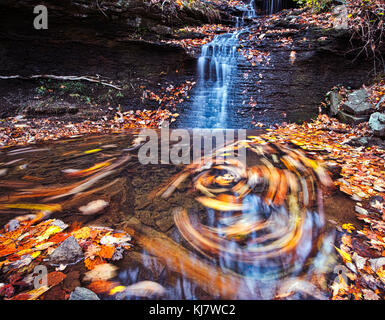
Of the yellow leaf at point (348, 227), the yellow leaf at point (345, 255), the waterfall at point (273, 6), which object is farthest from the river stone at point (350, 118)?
the waterfall at point (273, 6)

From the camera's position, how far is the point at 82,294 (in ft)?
3.64

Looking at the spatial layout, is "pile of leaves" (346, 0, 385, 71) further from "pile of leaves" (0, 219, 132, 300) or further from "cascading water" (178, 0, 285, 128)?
"pile of leaves" (0, 219, 132, 300)

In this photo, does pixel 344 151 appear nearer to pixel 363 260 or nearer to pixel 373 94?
pixel 363 260

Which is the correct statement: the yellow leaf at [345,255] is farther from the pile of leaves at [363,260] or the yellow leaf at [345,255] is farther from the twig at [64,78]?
the twig at [64,78]

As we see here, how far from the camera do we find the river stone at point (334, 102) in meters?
5.30

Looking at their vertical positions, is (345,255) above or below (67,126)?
below

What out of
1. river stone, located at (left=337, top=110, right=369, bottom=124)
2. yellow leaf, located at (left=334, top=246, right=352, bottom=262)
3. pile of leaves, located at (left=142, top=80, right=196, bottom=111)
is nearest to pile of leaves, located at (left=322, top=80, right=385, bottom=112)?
river stone, located at (left=337, top=110, right=369, bottom=124)

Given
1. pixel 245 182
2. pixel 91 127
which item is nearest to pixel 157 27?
pixel 91 127

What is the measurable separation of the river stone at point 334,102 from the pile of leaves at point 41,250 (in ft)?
21.0

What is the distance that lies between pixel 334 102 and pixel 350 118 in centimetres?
85

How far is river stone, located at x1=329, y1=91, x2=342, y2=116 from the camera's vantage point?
5.30 m

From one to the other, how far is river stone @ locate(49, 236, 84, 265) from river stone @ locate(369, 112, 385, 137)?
5438 mm

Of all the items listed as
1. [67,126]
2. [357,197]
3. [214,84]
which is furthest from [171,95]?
[357,197]
